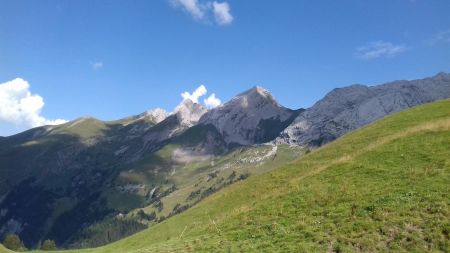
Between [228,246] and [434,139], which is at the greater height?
[434,139]

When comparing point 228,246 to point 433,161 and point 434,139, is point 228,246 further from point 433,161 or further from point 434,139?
point 434,139

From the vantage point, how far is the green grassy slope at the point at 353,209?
2773 cm

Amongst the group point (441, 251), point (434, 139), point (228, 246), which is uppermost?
A: point (434, 139)

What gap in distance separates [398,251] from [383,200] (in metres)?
7.68

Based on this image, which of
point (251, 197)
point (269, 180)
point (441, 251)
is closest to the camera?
point (441, 251)

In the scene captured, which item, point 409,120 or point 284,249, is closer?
point 284,249

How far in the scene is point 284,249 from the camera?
2894 cm

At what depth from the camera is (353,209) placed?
3259cm

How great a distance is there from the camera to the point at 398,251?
2550 centimetres

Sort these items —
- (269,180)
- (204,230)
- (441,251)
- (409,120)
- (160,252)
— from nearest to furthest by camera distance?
(441,251) < (160,252) < (204,230) < (269,180) < (409,120)

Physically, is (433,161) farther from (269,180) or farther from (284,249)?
(269,180)

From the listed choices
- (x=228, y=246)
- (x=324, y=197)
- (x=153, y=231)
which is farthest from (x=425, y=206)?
(x=153, y=231)

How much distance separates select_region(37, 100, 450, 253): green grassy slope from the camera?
2773 cm

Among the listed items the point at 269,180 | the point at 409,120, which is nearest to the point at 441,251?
the point at 269,180
